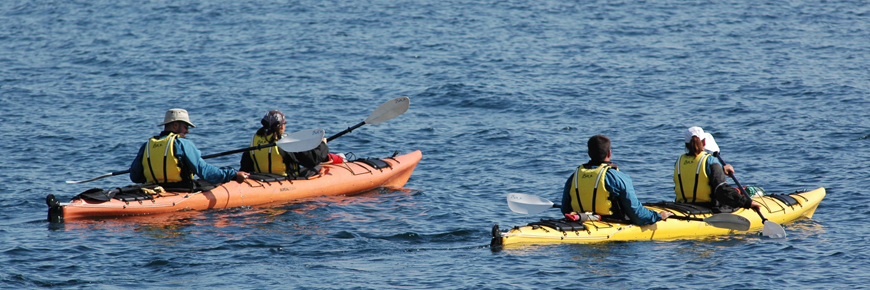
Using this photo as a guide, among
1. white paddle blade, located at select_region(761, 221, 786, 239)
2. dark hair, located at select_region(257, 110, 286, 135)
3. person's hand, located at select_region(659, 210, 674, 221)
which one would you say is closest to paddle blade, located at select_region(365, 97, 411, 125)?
dark hair, located at select_region(257, 110, 286, 135)

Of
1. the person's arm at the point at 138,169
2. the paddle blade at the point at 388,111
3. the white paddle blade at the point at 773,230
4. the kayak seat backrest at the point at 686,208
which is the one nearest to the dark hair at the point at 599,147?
the kayak seat backrest at the point at 686,208

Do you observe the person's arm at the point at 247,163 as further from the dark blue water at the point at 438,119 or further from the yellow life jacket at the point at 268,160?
the dark blue water at the point at 438,119

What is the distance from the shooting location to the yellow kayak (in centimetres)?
838

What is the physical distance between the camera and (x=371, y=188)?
38.9 feet

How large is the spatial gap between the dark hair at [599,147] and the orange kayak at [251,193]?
407 cm

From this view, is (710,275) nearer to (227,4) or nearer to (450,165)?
(450,165)

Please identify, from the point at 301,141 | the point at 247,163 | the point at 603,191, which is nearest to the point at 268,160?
the point at 247,163

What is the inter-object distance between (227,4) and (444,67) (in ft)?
35.7

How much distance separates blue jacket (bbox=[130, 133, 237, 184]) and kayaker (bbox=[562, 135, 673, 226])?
3999 millimetres

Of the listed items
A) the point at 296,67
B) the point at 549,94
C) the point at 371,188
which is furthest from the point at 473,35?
the point at 371,188

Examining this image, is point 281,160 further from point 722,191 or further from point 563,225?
point 722,191

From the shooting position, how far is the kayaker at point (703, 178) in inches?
347

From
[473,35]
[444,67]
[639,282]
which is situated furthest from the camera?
[473,35]

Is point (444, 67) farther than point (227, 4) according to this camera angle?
No
